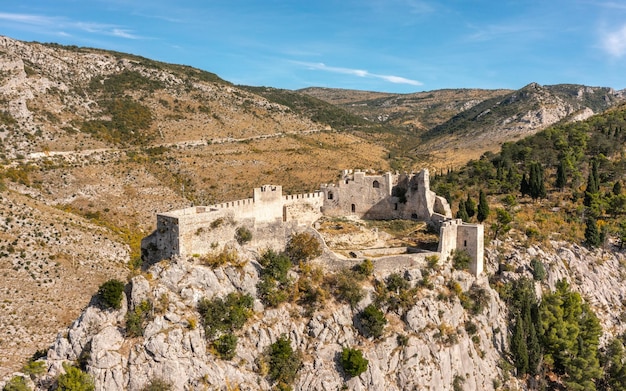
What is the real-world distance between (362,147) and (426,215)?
2919 inches

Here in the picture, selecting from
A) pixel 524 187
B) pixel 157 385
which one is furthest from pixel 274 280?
pixel 524 187

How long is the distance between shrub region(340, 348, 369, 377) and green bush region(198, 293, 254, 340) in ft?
22.7

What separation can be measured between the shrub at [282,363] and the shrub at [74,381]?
1031 centimetres

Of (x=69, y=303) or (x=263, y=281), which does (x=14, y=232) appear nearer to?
(x=69, y=303)

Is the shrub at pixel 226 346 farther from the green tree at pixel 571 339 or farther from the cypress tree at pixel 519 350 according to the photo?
the green tree at pixel 571 339

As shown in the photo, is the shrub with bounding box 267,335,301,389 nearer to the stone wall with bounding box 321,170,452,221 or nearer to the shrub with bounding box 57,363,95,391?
the shrub with bounding box 57,363,95,391

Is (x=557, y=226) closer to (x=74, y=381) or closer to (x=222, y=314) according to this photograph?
(x=222, y=314)

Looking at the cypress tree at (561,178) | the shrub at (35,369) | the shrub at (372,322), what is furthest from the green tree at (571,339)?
the shrub at (35,369)

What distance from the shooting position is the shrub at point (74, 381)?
26266 mm

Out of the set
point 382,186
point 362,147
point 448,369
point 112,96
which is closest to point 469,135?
point 362,147

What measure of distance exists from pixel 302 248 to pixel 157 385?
12768 mm

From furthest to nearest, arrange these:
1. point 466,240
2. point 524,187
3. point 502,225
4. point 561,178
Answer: point 524,187, point 561,178, point 502,225, point 466,240

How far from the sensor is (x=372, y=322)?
3338 cm

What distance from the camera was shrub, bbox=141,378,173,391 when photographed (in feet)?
90.0
